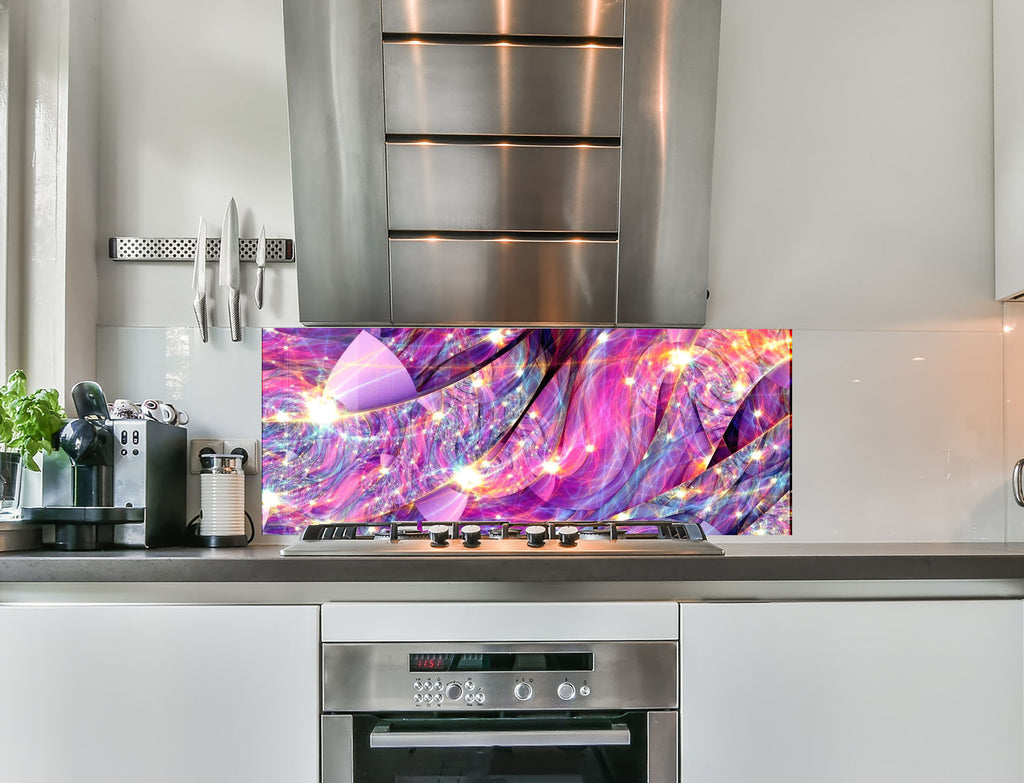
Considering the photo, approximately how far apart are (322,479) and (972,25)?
2.05 metres

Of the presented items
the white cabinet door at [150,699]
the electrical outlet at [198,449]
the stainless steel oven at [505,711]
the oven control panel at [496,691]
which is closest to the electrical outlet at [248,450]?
the electrical outlet at [198,449]

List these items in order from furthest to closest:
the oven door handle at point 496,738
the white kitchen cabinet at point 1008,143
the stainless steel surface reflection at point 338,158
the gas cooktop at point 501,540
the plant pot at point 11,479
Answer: the white kitchen cabinet at point 1008,143 < the stainless steel surface reflection at point 338,158 < the plant pot at point 11,479 < the gas cooktop at point 501,540 < the oven door handle at point 496,738

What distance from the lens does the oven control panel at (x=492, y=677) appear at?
144 centimetres

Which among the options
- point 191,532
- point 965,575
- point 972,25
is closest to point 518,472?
point 191,532

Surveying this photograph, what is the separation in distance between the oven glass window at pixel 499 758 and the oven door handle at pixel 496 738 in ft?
0.04

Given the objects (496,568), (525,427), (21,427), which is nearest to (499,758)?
(496,568)

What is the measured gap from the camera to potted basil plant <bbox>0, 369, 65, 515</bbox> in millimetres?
1616

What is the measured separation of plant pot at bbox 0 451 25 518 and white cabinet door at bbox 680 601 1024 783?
139 centimetres

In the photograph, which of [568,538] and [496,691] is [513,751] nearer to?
[496,691]

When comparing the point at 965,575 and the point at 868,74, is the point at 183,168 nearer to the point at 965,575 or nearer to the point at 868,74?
the point at 868,74

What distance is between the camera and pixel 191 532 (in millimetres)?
1935

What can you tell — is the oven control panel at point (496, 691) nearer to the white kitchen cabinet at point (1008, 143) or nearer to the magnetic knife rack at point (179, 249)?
the magnetic knife rack at point (179, 249)

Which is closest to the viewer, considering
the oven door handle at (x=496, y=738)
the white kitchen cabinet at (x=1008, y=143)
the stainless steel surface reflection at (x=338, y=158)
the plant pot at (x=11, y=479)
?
the oven door handle at (x=496, y=738)

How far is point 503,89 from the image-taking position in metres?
1.85
